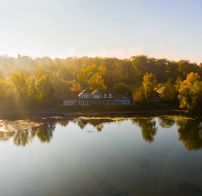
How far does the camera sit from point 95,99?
115438 millimetres

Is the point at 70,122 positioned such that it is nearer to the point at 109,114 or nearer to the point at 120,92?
the point at 109,114

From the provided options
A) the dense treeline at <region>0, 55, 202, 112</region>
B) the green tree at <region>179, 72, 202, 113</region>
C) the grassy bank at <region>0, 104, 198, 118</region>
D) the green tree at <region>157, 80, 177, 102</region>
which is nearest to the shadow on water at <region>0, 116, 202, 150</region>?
the green tree at <region>179, 72, 202, 113</region>

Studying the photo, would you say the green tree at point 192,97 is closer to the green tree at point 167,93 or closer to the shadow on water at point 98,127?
the shadow on water at point 98,127

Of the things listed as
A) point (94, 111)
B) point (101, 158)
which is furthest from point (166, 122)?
point (101, 158)

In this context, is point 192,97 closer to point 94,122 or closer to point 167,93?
point 167,93

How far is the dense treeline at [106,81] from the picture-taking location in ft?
344

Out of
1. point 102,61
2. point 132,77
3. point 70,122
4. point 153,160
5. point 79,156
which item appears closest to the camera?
point 153,160

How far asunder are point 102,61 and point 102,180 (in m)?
129

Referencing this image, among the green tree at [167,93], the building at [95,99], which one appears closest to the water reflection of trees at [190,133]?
the green tree at [167,93]

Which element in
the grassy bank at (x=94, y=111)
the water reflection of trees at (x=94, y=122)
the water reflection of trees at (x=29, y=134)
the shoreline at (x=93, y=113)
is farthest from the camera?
the grassy bank at (x=94, y=111)

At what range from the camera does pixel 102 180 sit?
4069 centimetres

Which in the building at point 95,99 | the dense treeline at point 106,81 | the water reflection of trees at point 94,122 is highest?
the dense treeline at point 106,81

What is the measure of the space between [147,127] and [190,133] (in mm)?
11455

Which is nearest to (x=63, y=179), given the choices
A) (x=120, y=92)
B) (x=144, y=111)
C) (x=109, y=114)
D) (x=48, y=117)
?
(x=48, y=117)
